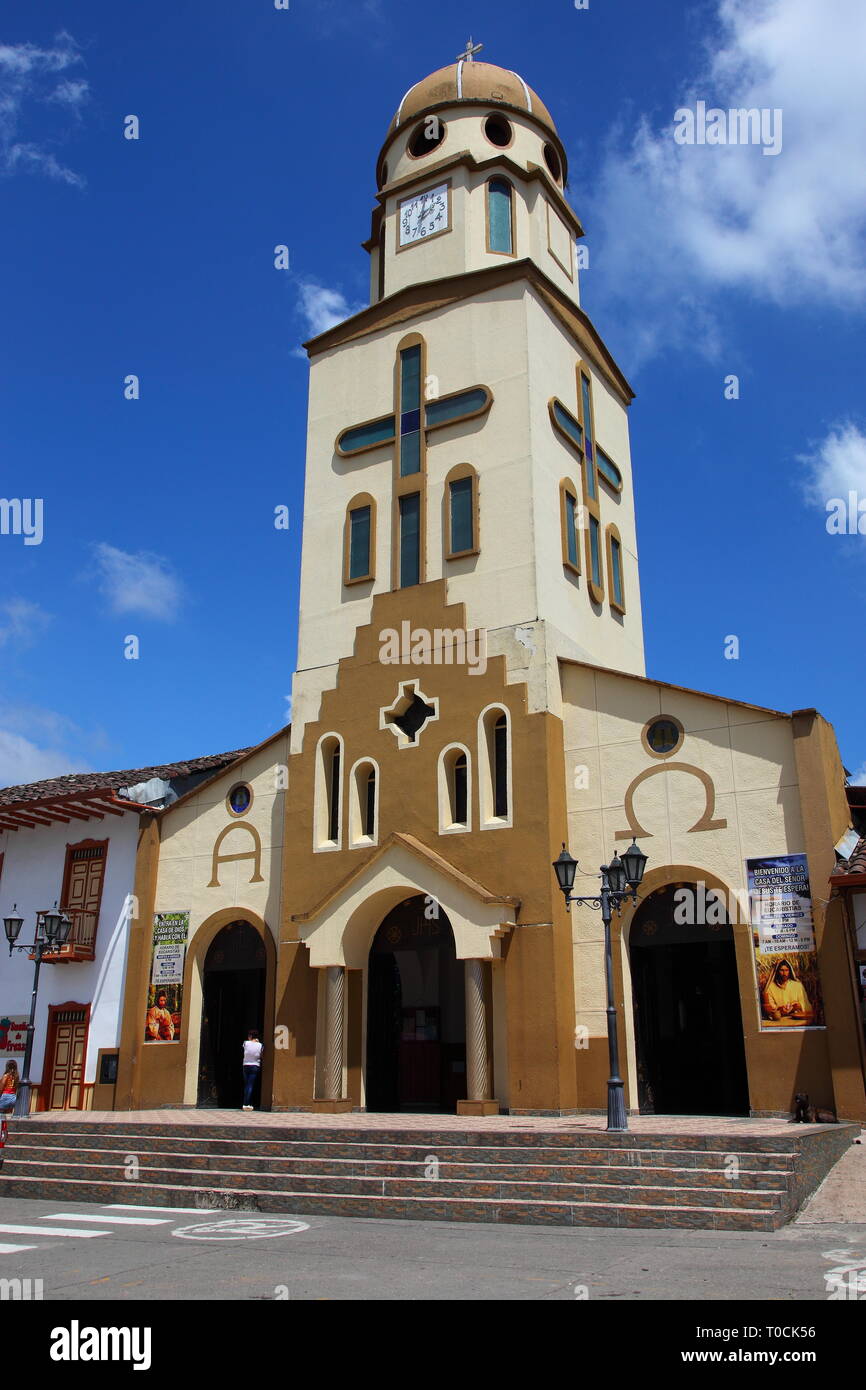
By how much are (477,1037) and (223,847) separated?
7703mm

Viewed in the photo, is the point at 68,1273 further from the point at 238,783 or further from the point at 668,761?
the point at 238,783

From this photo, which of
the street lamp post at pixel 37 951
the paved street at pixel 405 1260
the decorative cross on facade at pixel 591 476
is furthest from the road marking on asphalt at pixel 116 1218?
the decorative cross on facade at pixel 591 476

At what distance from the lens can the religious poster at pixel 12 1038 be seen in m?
24.3

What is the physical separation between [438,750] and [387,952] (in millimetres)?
4086

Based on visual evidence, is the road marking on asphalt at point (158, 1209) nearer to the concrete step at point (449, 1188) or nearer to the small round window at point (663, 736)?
the concrete step at point (449, 1188)

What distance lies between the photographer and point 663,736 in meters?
18.9

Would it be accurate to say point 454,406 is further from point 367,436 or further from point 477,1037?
point 477,1037

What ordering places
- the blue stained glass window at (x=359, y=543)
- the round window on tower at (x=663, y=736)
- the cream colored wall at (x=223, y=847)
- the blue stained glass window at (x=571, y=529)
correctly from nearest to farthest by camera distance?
the round window on tower at (x=663, y=736) < the blue stained glass window at (x=571, y=529) < the cream colored wall at (x=223, y=847) < the blue stained glass window at (x=359, y=543)

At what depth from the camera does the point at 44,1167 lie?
15641 mm

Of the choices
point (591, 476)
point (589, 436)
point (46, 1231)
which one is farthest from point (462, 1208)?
point (589, 436)

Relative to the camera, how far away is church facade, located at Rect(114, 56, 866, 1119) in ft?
57.9

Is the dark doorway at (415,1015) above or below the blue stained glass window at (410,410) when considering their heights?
below

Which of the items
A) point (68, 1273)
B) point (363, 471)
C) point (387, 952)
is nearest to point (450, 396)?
point (363, 471)

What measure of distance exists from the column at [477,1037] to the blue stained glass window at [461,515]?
809 cm
